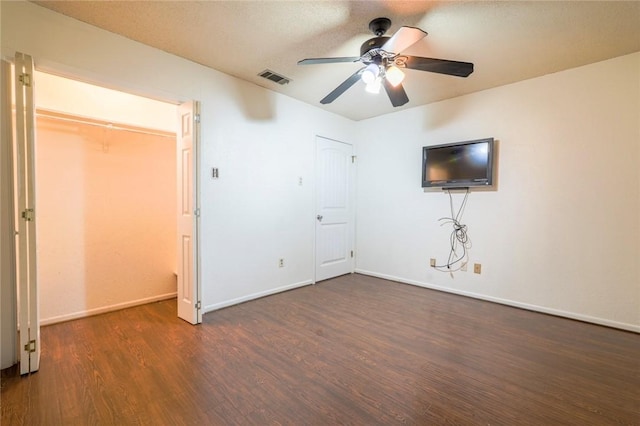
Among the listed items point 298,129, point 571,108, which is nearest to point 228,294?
point 298,129

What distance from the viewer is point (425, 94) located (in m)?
3.67

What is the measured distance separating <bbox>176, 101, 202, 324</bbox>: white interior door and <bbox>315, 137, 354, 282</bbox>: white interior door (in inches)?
75.1

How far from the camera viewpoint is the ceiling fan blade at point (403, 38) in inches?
70.8

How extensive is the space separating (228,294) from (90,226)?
1609 mm

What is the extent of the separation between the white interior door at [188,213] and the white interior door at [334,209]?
191 centimetres

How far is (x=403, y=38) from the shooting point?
189 centimetres

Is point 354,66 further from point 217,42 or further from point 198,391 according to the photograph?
point 198,391

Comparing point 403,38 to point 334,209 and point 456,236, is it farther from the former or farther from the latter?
point 334,209

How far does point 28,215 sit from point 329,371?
2329 mm

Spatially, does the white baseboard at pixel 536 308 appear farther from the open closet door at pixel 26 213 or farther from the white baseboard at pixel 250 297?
the open closet door at pixel 26 213

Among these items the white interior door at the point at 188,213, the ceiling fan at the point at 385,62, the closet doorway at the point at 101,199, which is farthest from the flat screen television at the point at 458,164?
the closet doorway at the point at 101,199

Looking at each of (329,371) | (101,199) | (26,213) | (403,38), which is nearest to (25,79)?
(26,213)

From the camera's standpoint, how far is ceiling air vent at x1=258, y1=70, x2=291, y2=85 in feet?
10.3

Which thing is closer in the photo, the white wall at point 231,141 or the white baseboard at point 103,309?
the white wall at point 231,141
